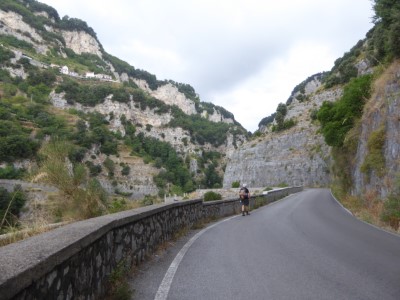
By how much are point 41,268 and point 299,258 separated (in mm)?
5821

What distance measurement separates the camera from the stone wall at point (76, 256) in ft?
8.32

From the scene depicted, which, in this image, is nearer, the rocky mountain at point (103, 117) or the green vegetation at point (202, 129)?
the rocky mountain at point (103, 117)

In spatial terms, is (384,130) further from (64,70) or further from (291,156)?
(64,70)

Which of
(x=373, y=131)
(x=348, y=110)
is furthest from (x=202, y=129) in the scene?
(x=373, y=131)

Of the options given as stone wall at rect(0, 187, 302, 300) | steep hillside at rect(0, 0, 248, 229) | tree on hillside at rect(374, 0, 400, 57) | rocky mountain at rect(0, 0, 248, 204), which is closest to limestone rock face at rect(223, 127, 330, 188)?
steep hillside at rect(0, 0, 248, 229)

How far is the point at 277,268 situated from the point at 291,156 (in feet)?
214

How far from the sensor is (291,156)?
229 ft

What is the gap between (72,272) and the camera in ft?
11.7

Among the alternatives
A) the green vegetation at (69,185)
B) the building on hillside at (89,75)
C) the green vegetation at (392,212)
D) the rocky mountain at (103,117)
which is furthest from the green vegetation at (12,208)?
the building on hillside at (89,75)

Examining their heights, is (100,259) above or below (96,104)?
below

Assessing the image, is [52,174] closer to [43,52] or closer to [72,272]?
[72,272]

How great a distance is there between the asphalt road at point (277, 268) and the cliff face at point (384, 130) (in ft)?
21.0

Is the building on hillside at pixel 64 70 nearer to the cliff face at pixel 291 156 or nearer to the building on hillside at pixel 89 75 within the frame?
the building on hillside at pixel 89 75

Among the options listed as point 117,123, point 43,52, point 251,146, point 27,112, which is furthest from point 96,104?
point 251,146
